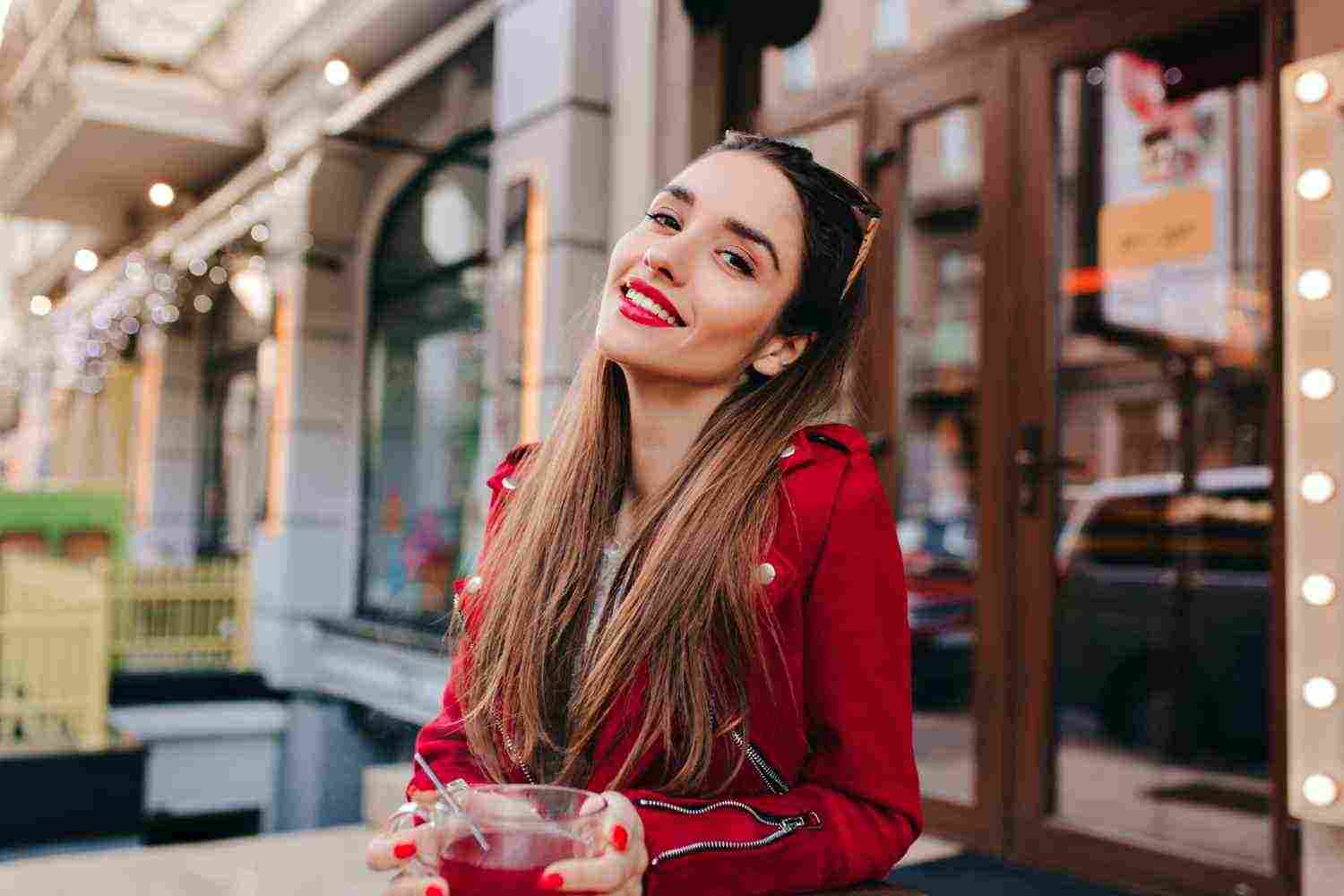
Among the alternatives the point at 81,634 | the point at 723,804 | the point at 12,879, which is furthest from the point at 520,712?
the point at 81,634

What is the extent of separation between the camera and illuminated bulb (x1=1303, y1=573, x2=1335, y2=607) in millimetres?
2438

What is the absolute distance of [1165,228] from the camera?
401 cm

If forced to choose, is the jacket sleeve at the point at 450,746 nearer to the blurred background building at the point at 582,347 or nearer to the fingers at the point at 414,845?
the fingers at the point at 414,845

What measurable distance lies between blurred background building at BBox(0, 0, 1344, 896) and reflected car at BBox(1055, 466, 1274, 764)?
0.08 ft

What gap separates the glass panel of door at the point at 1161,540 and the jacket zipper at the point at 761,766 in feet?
8.64

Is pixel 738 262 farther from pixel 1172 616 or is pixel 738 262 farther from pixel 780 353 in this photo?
pixel 1172 616

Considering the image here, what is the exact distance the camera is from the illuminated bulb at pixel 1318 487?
2465mm

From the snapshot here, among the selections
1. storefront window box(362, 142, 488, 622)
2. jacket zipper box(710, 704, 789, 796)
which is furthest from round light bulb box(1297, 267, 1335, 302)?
storefront window box(362, 142, 488, 622)

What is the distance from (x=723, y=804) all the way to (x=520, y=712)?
29cm


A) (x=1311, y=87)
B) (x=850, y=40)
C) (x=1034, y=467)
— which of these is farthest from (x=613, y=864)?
(x=850, y=40)

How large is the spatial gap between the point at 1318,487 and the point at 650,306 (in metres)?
1.77

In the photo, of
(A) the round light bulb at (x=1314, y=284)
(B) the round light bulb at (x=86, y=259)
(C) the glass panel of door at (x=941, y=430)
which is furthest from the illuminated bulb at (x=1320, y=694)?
(B) the round light bulb at (x=86, y=259)

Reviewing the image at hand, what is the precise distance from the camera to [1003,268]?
12.1 ft

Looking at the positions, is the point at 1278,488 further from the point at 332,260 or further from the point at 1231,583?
the point at 332,260
